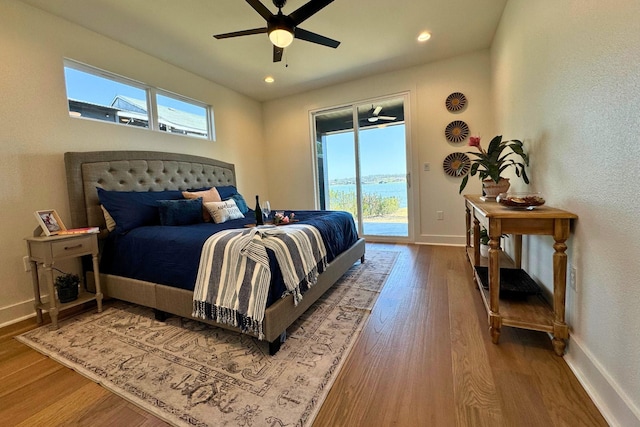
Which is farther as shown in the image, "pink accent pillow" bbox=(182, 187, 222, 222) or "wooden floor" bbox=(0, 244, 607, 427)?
"pink accent pillow" bbox=(182, 187, 222, 222)

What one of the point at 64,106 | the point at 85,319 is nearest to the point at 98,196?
the point at 64,106

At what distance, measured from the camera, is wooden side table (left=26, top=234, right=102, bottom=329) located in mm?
1985

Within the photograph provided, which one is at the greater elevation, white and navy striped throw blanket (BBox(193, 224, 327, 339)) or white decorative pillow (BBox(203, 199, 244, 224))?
white decorative pillow (BBox(203, 199, 244, 224))

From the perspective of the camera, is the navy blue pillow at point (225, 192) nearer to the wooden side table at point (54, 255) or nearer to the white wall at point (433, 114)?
the wooden side table at point (54, 255)

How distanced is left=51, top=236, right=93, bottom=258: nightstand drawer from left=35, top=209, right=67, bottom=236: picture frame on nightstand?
16 centimetres

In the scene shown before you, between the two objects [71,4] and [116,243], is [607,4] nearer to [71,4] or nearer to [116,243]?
[116,243]

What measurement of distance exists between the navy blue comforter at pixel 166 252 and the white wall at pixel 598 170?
161cm

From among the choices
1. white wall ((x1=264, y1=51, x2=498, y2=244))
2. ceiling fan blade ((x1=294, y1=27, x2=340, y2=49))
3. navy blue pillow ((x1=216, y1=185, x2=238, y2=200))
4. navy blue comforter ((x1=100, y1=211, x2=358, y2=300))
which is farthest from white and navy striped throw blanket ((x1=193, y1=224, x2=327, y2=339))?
white wall ((x1=264, y1=51, x2=498, y2=244))

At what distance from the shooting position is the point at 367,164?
4.64 meters

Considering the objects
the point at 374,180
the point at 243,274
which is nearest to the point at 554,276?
the point at 243,274

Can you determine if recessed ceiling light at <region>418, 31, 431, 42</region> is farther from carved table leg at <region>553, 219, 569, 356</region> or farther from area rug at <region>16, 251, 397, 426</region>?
area rug at <region>16, 251, 397, 426</region>

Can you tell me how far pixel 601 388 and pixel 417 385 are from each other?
0.77 m

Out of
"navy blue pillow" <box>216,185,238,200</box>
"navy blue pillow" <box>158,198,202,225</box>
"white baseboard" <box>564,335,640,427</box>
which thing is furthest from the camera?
"navy blue pillow" <box>216,185,238,200</box>

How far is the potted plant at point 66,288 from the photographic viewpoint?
2.18 metres
